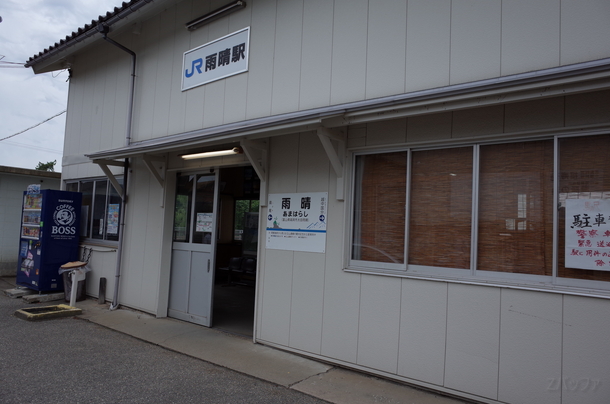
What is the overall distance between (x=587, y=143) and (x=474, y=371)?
231 cm

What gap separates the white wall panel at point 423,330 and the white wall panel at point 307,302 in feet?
3.63

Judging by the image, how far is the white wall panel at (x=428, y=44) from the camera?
170 inches

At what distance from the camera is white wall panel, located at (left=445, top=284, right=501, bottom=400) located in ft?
12.6

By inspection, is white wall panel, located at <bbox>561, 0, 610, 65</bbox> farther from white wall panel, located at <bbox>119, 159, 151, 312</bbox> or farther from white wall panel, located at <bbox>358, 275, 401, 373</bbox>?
white wall panel, located at <bbox>119, 159, 151, 312</bbox>

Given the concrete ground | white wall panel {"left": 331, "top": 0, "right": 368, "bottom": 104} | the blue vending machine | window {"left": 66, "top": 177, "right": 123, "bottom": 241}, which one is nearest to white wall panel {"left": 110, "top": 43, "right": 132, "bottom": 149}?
window {"left": 66, "top": 177, "right": 123, "bottom": 241}

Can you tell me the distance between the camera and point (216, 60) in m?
6.76

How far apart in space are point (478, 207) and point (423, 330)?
1.37 metres

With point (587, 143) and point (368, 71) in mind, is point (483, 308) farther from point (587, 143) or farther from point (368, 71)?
point (368, 71)

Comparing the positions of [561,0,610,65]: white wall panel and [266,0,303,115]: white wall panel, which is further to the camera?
[266,0,303,115]: white wall panel

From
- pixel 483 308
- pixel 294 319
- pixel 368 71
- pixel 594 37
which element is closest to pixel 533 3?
pixel 594 37

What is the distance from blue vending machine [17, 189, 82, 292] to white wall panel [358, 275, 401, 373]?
7137 millimetres

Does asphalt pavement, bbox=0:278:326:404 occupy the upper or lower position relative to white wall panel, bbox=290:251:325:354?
lower

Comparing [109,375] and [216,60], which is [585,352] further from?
[216,60]

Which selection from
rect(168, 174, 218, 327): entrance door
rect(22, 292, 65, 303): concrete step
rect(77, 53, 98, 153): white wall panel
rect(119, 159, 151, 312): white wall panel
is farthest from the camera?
rect(77, 53, 98, 153): white wall panel
